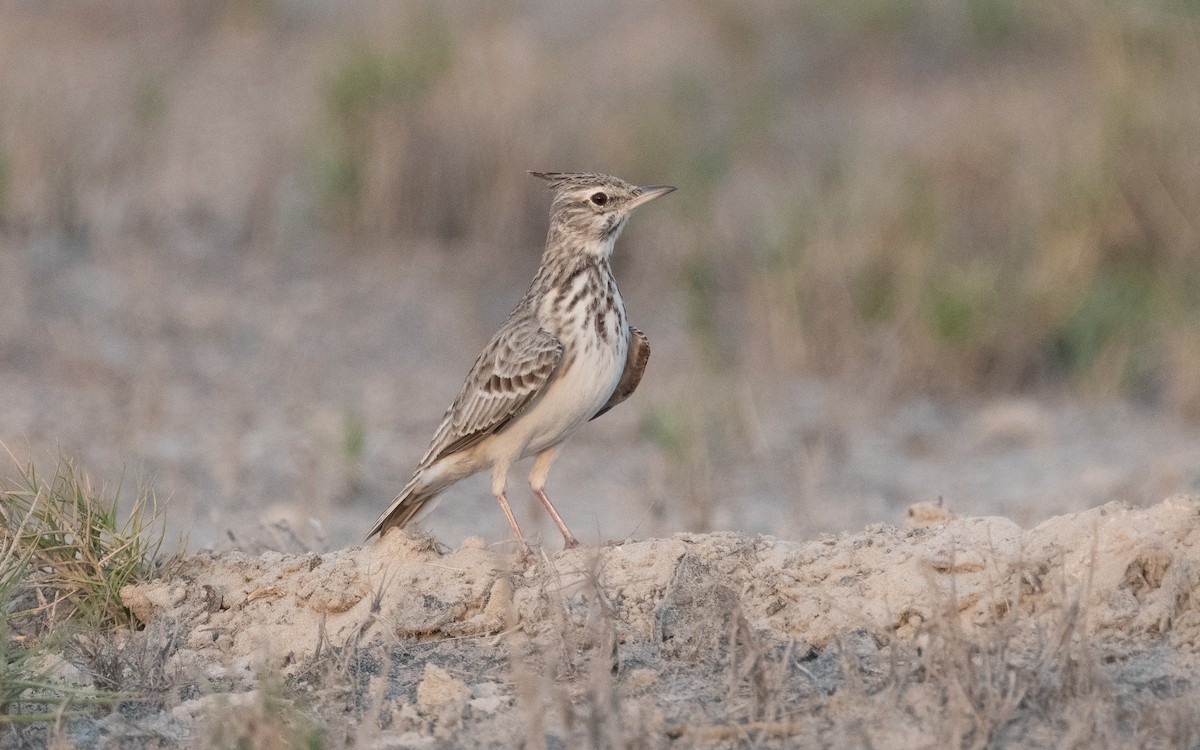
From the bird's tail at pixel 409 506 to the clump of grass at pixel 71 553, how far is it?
3.07 ft

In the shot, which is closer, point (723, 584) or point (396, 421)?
point (723, 584)

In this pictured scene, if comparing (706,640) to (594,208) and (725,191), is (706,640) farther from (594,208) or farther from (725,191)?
(725,191)

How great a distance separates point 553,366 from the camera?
5254 mm

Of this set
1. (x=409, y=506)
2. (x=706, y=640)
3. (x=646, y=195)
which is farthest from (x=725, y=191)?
(x=706, y=640)

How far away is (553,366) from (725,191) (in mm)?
6642

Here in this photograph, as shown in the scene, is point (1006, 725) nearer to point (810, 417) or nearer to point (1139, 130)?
point (810, 417)

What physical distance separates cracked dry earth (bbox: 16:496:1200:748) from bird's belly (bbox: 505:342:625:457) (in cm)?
46

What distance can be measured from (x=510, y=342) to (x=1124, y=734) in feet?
8.10

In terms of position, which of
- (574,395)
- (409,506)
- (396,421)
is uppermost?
(574,395)

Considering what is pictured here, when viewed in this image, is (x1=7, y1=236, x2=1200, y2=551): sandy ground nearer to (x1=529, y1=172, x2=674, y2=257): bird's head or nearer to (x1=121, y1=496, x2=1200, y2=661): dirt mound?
(x1=121, y1=496, x2=1200, y2=661): dirt mound

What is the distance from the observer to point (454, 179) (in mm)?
10695

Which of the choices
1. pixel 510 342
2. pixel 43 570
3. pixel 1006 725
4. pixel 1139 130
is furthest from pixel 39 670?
pixel 1139 130

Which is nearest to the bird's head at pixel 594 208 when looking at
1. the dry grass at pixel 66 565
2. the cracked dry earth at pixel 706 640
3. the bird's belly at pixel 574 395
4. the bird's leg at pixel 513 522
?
the bird's belly at pixel 574 395

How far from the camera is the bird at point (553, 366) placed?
528 centimetres
